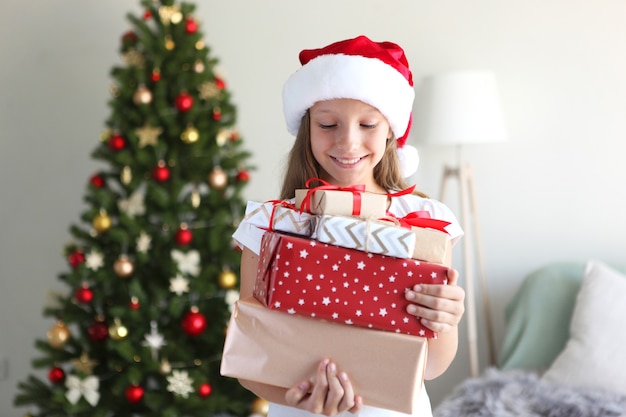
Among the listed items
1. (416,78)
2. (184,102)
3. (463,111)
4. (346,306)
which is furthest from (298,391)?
(416,78)

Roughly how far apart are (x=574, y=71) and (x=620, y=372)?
1348 mm

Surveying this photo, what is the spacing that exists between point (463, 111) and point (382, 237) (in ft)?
6.51

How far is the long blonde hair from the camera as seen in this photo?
137cm

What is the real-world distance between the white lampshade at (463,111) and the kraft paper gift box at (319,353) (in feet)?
6.38

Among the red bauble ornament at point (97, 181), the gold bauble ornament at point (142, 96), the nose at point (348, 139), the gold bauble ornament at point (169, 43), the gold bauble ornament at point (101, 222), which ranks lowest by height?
the gold bauble ornament at point (101, 222)

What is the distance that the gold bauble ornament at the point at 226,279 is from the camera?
2635mm

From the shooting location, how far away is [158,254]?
2.64 metres

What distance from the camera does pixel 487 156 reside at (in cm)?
325

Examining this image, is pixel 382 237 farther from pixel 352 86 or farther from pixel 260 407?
pixel 260 407

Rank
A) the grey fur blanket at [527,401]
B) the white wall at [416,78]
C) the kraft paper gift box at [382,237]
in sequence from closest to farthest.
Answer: the kraft paper gift box at [382,237] < the grey fur blanket at [527,401] < the white wall at [416,78]

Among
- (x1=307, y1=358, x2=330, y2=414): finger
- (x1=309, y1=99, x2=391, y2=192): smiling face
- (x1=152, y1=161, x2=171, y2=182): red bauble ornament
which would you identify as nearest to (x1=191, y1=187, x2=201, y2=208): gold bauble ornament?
(x1=152, y1=161, x2=171, y2=182): red bauble ornament

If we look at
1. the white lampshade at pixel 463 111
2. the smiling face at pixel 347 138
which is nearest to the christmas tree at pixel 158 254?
the white lampshade at pixel 463 111

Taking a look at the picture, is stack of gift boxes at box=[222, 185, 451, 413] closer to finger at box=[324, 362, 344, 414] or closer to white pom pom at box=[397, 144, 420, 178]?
finger at box=[324, 362, 344, 414]

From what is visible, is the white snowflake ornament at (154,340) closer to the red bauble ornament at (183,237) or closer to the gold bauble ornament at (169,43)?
the red bauble ornament at (183,237)
